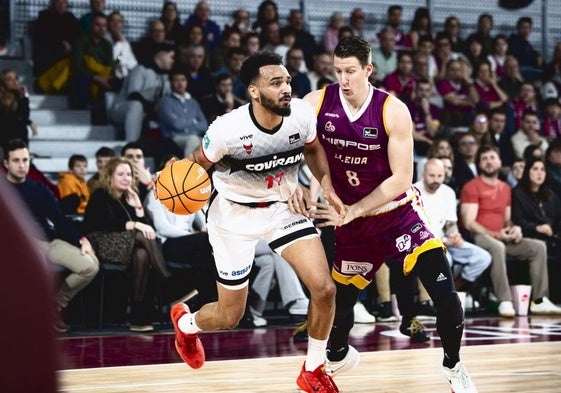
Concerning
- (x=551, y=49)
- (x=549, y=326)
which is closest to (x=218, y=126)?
(x=549, y=326)

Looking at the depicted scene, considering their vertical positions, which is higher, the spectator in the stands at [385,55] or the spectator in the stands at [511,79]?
the spectator in the stands at [385,55]

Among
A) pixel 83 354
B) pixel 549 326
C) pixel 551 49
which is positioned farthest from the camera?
pixel 551 49

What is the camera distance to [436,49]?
46.6ft

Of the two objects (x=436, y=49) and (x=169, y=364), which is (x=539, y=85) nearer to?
(x=436, y=49)

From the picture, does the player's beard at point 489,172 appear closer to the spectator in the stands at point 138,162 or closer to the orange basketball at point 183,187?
the spectator in the stands at point 138,162

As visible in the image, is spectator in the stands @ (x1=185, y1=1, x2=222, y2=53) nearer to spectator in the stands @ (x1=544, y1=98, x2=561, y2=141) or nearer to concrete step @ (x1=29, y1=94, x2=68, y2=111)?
concrete step @ (x1=29, y1=94, x2=68, y2=111)

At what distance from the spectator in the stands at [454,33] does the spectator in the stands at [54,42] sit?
245 inches

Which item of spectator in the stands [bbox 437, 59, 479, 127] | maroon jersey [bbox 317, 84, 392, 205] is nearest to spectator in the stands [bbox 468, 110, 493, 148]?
spectator in the stands [bbox 437, 59, 479, 127]

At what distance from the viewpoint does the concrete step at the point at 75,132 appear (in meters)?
11.2

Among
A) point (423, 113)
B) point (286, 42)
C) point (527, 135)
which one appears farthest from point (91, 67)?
point (527, 135)

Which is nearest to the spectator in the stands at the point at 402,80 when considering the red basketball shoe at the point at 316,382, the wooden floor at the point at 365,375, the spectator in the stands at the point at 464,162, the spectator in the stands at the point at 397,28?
the spectator in the stands at the point at 397,28

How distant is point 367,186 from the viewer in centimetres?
504

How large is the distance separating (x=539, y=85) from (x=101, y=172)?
862 centimetres

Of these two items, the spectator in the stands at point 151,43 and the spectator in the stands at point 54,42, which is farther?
the spectator in the stands at point 151,43
